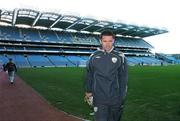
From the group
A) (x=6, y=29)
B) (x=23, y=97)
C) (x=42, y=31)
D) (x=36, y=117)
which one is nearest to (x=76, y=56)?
(x=42, y=31)

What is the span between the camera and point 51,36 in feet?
290

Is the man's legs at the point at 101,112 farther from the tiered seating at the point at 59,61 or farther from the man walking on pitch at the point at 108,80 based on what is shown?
the tiered seating at the point at 59,61

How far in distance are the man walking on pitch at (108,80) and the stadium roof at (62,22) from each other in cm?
5884

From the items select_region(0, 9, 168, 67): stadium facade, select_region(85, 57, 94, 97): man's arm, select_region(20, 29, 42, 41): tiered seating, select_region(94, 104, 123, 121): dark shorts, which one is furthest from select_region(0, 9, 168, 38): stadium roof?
select_region(94, 104, 123, 121): dark shorts

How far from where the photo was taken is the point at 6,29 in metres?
81.9

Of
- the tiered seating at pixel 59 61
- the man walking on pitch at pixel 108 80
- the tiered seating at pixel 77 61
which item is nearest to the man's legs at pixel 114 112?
the man walking on pitch at pixel 108 80

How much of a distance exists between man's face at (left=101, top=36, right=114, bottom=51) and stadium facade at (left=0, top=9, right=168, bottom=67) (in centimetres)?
5918

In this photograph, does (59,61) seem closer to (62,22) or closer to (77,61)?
(77,61)

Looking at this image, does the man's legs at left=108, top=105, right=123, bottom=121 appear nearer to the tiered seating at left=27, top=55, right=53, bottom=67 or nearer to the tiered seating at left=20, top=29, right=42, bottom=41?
the tiered seating at left=27, top=55, right=53, bottom=67

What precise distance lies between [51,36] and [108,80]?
275 ft

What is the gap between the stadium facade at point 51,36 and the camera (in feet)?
234

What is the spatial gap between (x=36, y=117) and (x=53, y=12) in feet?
188

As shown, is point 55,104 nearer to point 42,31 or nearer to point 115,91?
point 115,91

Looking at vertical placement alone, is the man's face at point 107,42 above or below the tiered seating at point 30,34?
above
